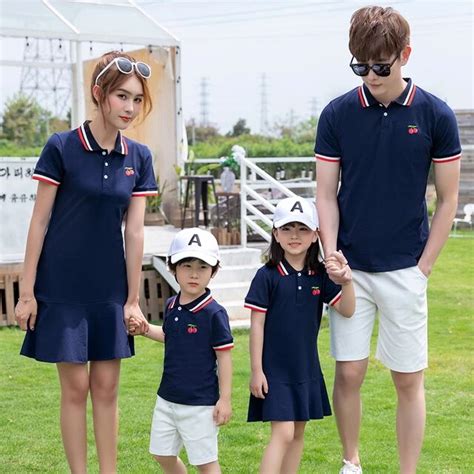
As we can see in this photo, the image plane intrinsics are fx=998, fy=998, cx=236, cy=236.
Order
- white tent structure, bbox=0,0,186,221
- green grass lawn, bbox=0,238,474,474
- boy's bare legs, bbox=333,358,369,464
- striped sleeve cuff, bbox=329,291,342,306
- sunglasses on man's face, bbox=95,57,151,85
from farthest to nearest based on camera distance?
white tent structure, bbox=0,0,186,221, green grass lawn, bbox=0,238,474,474, boy's bare legs, bbox=333,358,369,464, striped sleeve cuff, bbox=329,291,342,306, sunglasses on man's face, bbox=95,57,151,85

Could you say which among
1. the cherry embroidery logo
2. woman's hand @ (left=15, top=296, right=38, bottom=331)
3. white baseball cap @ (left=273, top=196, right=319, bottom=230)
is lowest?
the cherry embroidery logo

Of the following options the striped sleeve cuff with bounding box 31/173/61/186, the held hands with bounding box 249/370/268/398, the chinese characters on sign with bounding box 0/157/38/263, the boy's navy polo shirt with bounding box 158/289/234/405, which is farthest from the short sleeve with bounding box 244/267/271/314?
the chinese characters on sign with bounding box 0/157/38/263

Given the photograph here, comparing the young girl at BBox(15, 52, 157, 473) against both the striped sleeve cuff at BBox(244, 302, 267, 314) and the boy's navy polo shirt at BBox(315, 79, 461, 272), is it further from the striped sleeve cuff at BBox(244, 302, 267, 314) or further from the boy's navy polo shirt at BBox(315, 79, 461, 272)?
the boy's navy polo shirt at BBox(315, 79, 461, 272)

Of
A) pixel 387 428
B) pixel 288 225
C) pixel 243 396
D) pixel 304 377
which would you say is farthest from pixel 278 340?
pixel 243 396

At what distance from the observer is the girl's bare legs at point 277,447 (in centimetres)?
365

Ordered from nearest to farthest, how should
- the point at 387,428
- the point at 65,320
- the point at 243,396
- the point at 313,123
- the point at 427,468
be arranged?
the point at 65,320
the point at 427,468
the point at 387,428
the point at 243,396
the point at 313,123

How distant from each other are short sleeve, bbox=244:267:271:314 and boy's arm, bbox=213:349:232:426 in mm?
211

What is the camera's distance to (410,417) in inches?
152

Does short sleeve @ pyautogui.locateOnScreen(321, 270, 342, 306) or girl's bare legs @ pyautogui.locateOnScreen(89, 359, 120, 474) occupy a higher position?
short sleeve @ pyautogui.locateOnScreen(321, 270, 342, 306)

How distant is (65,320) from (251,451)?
157cm

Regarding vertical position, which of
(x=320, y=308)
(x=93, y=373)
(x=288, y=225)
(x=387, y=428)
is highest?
(x=288, y=225)

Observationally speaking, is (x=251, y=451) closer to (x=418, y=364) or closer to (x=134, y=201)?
(x=418, y=364)

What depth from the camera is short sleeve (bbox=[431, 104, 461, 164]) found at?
3.70 m

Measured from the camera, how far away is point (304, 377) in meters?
3.71
